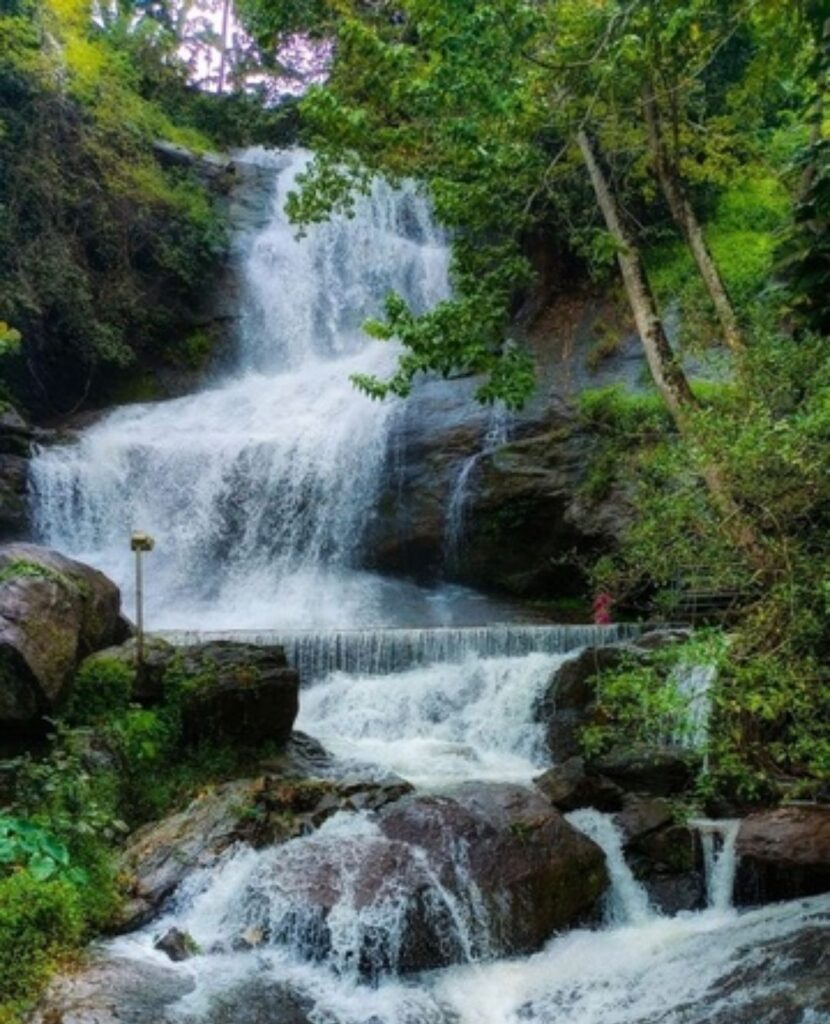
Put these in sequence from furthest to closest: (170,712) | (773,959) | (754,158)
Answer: (754,158)
(170,712)
(773,959)

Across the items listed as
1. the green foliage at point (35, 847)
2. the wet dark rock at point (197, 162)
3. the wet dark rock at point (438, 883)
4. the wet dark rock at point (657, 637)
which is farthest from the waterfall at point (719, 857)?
the wet dark rock at point (197, 162)

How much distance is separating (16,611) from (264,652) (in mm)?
2525

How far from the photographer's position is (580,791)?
835 centimetres

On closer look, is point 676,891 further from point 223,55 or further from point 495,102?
point 223,55

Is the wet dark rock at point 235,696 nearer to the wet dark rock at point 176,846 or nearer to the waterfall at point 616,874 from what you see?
the wet dark rock at point 176,846

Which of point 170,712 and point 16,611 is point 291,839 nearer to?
point 170,712

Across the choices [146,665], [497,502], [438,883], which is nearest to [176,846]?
[438,883]

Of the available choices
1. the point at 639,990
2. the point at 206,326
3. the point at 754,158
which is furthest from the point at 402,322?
the point at 206,326

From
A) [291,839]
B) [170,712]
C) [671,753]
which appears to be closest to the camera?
[291,839]

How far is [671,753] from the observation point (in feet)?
28.8

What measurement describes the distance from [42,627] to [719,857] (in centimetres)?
612

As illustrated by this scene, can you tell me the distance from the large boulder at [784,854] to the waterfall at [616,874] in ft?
2.47

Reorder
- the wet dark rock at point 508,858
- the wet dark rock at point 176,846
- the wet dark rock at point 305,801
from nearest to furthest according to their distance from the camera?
the wet dark rock at point 508,858 < the wet dark rock at point 176,846 < the wet dark rock at point 305,801

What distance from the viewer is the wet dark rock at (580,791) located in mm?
8320
